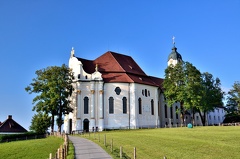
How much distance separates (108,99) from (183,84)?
17.4 m

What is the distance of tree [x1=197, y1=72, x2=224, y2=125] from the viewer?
62.7 m

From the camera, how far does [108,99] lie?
6138cm

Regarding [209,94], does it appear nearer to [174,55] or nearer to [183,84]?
[183,84]

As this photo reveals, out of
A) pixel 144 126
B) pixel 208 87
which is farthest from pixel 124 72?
pixel 208 87

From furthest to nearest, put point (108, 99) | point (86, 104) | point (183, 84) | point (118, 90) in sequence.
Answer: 1. point (183, 84)
2. point (118, 90)
3. point (108, 99)
4. point (86, 104)

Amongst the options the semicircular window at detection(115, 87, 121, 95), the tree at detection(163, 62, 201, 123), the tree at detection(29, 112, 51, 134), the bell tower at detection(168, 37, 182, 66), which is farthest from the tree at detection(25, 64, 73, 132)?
the bell tower at detection(168, 37, 182, 66)

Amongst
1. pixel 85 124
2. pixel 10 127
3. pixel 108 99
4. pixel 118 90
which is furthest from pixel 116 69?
pixel 10 127

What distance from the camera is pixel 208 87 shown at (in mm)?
70938

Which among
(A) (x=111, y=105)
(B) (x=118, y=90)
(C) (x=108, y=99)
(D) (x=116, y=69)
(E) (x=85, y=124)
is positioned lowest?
(E) (x=85, y=124)

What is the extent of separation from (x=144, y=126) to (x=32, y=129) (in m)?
23.0

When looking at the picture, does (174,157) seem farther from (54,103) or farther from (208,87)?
(208,87)

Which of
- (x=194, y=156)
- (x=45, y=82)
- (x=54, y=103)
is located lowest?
(x=194, y=156)

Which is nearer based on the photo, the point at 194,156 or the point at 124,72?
the point at 194,156

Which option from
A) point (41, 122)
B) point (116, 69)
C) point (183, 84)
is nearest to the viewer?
point (41, 122)
